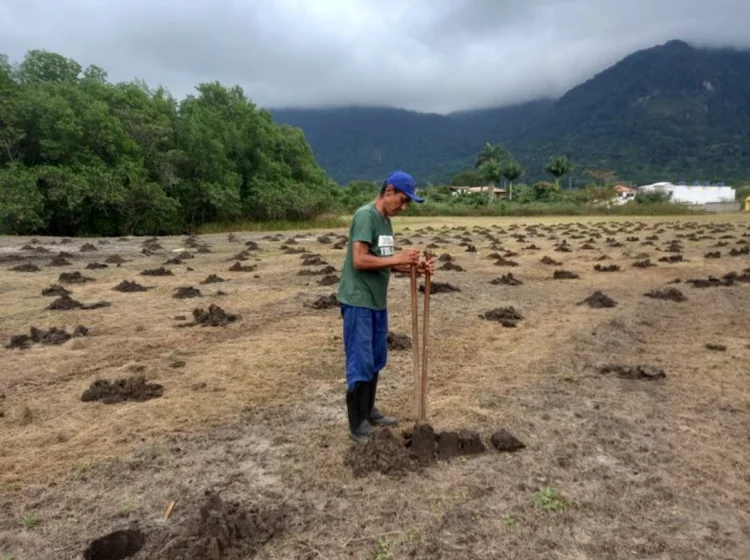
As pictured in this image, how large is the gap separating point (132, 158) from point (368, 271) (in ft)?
107

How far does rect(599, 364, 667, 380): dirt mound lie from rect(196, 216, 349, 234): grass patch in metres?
32.4

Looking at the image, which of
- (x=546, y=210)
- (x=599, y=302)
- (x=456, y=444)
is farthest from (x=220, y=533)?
(x=546, y=210)

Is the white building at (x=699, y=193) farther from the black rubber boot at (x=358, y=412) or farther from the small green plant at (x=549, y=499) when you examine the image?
the small green plant at (x=549, y=499)

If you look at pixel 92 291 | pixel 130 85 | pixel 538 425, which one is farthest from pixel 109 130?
pixel 538 425

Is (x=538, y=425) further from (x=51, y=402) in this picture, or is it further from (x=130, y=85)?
(x=130, y=85)

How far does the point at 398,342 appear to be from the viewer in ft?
25.1

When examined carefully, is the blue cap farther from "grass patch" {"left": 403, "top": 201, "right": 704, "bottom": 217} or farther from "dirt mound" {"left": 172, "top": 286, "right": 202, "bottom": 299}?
"grass patch" {"left": 403, "top": 201, "right": 704, "bottom": 217}

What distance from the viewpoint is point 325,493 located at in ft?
13.1

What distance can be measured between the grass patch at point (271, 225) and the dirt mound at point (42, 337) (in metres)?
28.7

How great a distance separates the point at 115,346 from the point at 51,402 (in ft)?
6.93

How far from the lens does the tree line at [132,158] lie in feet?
98.7

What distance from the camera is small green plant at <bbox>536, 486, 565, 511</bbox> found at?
12.5 ft

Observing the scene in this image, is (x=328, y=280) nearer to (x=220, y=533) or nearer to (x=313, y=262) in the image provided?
(x=313, y=262)

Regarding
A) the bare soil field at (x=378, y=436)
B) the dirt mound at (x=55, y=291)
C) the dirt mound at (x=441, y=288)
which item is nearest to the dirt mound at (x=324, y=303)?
the bare soil field at (x=378, y=436)
